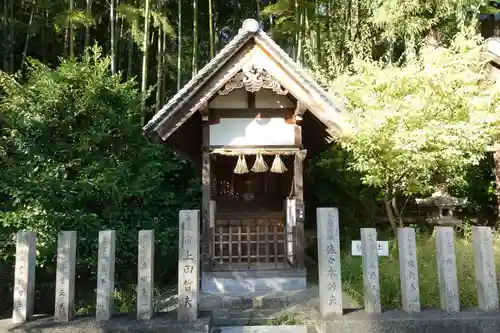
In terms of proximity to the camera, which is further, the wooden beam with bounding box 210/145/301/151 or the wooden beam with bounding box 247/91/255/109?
the wooden beam with bounding box 247/91/255/109

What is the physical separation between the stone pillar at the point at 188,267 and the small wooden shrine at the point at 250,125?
2473mm

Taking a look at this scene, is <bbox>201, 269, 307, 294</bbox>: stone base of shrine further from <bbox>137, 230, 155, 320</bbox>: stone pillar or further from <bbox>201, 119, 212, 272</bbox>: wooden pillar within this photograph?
<bbox>137, 230, 155, 320</bbox>: stone pillar

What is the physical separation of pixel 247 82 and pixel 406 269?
383 cm

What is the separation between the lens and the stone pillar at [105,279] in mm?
4059

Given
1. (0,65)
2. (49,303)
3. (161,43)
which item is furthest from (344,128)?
(0,65)

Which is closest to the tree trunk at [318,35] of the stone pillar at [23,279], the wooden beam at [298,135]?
the wooden beam at [298,135]

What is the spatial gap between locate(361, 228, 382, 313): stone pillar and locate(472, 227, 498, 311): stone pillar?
3.88 ft

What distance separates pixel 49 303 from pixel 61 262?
17.1 ft

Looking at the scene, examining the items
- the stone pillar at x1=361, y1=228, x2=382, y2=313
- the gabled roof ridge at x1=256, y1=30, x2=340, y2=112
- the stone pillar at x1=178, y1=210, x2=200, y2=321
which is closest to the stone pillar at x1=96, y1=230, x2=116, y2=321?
the stone pillar at x1=178, y1=210, x2=200, y2=321

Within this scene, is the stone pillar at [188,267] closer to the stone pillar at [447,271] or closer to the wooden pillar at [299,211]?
the stone pillar at [447,271]

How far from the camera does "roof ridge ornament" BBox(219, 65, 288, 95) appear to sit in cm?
636

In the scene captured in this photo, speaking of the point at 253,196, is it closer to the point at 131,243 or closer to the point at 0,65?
the point at 131,243

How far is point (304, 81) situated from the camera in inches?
248

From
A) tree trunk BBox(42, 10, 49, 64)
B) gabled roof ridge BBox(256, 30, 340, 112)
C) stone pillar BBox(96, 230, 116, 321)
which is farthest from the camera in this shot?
tree trunk BBox(42, 10, 49, 64)
